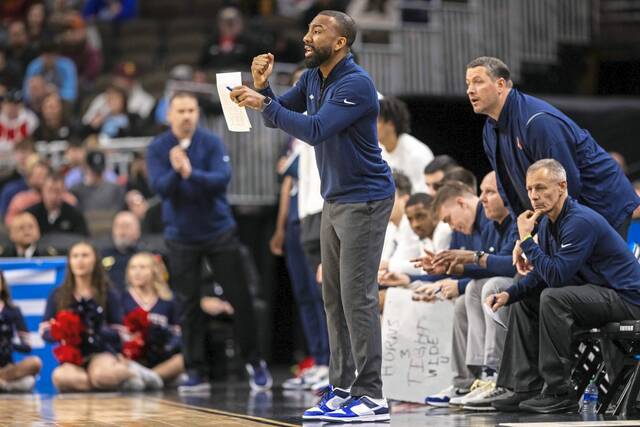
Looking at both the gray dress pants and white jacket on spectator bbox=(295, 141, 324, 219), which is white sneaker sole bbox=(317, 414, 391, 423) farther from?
white jacket on spectator bbox=(295, 141, 324, 219)

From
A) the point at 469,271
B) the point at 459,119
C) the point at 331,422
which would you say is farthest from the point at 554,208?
the point at 459,119

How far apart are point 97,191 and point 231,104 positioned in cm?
687

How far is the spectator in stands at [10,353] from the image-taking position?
9.49m

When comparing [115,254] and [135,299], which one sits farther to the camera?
[115,254]

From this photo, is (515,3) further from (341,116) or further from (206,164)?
(341,116)

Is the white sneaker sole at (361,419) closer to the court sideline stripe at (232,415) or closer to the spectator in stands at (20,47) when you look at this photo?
the court sideline stripe at (232,415)

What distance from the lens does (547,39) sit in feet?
46.6

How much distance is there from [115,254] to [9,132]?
13.1 feet

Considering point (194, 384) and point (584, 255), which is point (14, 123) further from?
point (584, 255)

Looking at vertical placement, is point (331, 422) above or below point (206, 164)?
below

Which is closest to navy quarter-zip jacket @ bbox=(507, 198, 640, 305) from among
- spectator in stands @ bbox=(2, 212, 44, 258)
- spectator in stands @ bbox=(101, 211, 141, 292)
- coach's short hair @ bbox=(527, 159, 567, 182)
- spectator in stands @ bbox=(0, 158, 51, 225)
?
coach's short hair @ bbox=(527, 159, 567, 182)

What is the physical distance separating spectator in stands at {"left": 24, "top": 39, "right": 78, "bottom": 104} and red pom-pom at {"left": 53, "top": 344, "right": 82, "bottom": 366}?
6154 millimetres

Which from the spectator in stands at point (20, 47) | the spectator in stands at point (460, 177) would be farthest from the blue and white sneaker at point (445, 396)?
the spectator in stands at point (20, 47)

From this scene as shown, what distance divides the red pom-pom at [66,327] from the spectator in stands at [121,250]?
1426 millimetres
